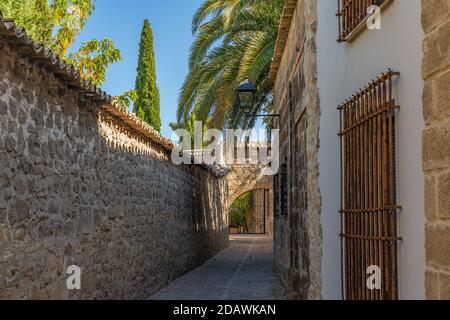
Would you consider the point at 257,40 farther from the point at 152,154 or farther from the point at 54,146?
the point at 54,146

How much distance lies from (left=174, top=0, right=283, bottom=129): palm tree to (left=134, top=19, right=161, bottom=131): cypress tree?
8.50 metres

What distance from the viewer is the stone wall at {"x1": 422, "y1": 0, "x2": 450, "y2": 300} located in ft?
9.55

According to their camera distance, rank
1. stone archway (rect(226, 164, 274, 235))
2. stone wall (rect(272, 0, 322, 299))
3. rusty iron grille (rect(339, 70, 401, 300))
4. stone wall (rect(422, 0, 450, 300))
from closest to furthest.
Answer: stone wall (rect(422, 0, 450, 300)) → rusty iron grille (rect(339, 70, 401, 300)) → stone wall (rect(272, 0, 322, 299)) → stone archway (rect(226, 164, 274, 235))

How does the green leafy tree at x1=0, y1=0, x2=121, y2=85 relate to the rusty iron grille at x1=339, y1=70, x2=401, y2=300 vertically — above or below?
above

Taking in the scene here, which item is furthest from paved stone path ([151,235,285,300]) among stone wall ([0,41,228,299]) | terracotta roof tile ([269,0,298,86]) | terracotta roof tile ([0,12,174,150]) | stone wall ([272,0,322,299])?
terracotta roof tile ([269,0,298,86])

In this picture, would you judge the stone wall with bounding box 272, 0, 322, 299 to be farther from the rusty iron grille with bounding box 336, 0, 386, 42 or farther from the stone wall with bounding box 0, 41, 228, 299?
the stone wall with bounding box 0, 41, 228, 299

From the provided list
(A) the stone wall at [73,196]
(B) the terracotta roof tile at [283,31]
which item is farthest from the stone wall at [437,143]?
(B) the terracotta roof tile at [283,31]

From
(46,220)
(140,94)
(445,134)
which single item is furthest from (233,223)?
(445,134)

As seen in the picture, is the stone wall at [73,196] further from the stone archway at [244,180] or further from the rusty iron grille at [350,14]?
the stone archway at [244,180]

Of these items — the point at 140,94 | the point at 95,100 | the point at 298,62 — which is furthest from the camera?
the point at 140,94

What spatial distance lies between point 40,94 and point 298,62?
3.58 meters

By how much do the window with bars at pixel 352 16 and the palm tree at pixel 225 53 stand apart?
23.0 ft

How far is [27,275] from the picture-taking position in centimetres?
503

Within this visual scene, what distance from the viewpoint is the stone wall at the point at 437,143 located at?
291 cm
